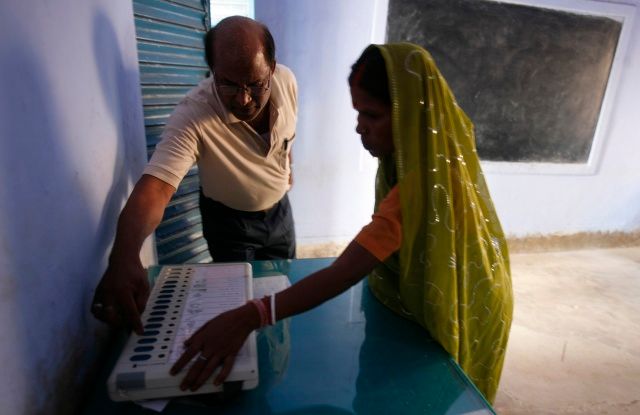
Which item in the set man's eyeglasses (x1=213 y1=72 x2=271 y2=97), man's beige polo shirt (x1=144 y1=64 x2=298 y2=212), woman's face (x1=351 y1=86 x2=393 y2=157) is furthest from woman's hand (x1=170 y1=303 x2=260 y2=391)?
man's eyeglasses (x1=213 y1=72 x2=271 y2=97)

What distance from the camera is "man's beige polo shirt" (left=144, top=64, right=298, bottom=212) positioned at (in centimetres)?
103

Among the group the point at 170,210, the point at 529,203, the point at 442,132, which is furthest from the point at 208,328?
the point at 529,203

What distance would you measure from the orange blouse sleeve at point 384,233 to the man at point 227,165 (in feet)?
1.31

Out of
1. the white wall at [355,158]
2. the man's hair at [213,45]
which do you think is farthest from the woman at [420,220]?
the white wall at [355,158]

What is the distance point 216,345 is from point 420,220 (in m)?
0.41

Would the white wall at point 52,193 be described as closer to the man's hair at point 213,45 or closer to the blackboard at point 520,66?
the man's hair at point 213,45

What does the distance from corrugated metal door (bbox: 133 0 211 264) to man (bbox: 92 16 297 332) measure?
251 millimetres

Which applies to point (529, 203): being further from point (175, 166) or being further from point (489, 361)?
point (175, 166)

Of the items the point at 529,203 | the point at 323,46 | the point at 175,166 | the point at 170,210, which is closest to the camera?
the point at 175,166

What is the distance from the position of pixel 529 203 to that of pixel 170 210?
2590 millimetres

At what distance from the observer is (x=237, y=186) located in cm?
124

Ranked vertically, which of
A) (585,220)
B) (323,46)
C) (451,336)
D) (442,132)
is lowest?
(585,220)

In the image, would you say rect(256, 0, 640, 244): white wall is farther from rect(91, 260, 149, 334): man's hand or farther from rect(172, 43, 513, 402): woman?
rect(91, 260, 149, 334): man's hand

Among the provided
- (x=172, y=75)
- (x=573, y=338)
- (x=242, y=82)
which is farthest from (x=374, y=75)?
(x=573, y=338)
